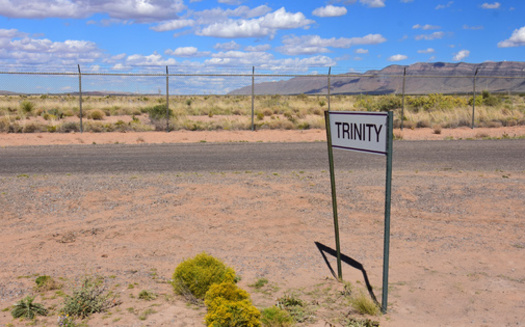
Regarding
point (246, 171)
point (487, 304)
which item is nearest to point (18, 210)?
point (246, 171)

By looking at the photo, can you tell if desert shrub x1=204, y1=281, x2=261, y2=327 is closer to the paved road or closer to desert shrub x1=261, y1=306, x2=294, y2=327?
desert shrub x1=261, y1=306, x2=294, y2=327

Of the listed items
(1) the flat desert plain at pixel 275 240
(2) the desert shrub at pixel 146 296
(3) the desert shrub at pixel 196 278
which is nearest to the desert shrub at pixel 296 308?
(1) the flat desert plain at pixel 275 240

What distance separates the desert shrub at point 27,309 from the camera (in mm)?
4121

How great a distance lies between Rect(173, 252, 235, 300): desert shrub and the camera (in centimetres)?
464

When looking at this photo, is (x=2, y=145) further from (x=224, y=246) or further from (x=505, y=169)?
(x=505, y=169)

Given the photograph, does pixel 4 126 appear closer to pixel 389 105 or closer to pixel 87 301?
pixel 87 301

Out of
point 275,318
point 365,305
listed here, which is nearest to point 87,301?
point 275,318

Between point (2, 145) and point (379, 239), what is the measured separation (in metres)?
15.3

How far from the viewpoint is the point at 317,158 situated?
45.4 feet

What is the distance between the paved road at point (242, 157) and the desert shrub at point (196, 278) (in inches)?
274

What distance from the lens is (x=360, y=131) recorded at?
177 inches

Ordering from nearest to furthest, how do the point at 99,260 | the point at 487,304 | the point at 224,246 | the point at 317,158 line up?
1. the point at 487,304
2. the point at 99,260
3. the point at 224,246
4. the point at 317,158

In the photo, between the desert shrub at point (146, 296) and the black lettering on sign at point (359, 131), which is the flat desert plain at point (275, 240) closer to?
the desert shrub at point (146, 296)

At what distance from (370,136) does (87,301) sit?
2883 millimetres
